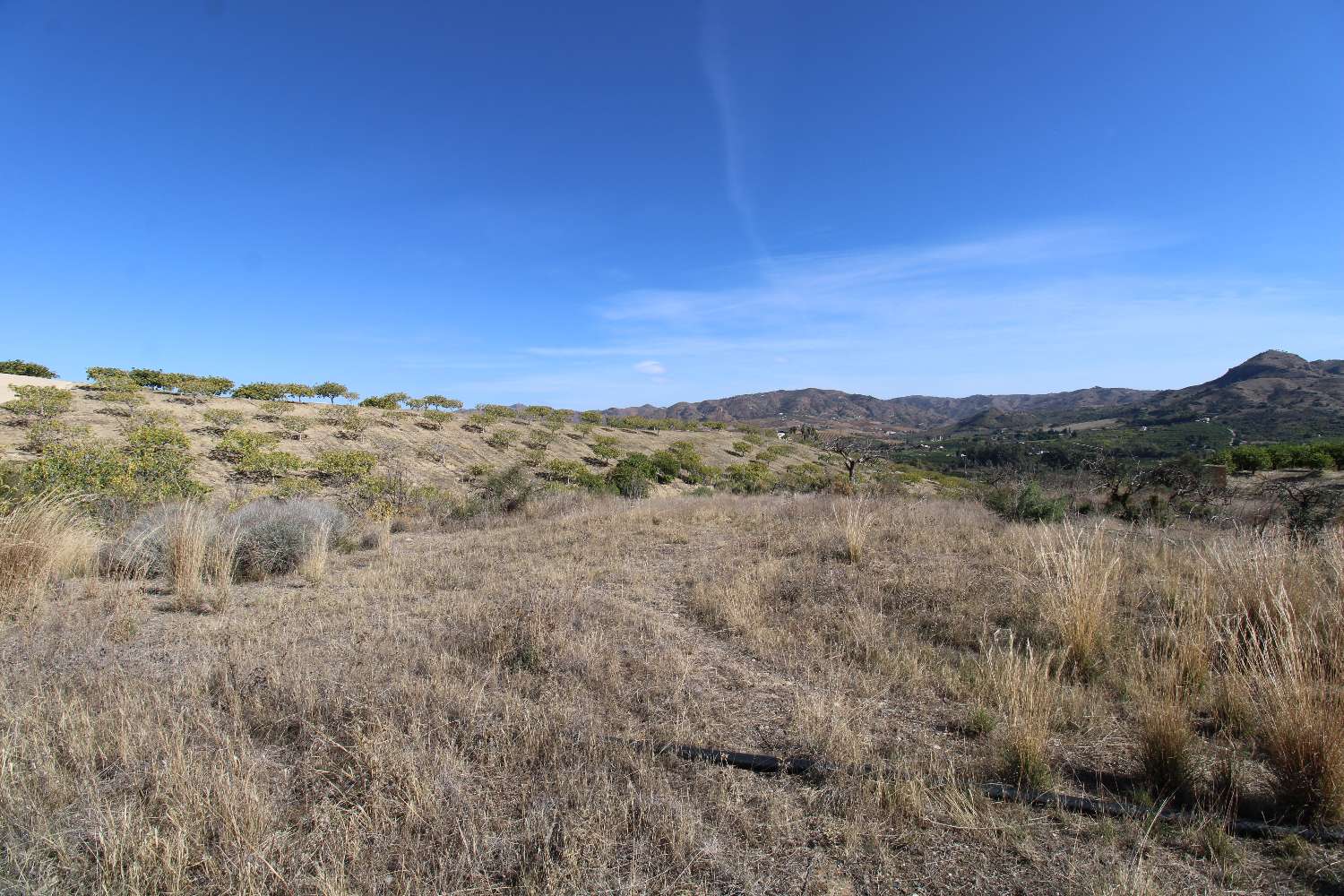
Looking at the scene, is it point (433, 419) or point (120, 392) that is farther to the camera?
point (433, 419)

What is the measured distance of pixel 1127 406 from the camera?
332 feet

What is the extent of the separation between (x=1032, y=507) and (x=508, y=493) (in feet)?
42.6

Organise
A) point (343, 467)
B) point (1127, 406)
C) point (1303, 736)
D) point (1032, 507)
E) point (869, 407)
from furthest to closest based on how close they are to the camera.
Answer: point (869, 407) → point (1127, 406) → point (343, 467) → point (1032, 507) → point (1303, 736)

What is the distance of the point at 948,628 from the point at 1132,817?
254cm

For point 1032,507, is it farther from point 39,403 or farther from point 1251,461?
point 39,403

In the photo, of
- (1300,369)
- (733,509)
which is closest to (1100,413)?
(1300,369)

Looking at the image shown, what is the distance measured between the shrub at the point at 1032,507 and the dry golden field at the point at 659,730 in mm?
4654

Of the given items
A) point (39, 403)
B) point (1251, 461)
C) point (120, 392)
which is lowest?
A: point (1251, 461)

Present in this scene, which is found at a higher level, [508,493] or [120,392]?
[120,392]

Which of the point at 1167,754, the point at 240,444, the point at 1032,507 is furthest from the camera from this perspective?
the point at 240,444

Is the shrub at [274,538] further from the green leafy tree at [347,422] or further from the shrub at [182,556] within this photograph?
the green leafy tree at [347,422]

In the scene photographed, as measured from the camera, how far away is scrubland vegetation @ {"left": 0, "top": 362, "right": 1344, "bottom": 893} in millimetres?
2363

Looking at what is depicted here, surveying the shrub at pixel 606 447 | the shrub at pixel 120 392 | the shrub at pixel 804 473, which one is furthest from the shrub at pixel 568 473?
the shrub at pixel 120 392

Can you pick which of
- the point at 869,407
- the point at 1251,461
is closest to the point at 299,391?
the point at 1251,461
